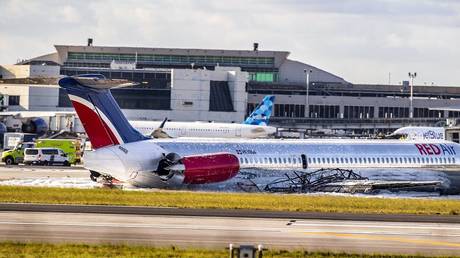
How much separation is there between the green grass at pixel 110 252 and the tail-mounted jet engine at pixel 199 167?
2526cm

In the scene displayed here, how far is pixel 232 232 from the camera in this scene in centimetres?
4031

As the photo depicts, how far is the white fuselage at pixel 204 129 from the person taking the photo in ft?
379

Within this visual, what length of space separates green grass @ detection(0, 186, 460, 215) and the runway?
18.2 feet

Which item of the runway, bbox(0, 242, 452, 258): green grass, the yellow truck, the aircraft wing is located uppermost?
the aircraft wing

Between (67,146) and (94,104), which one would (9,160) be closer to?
(67,146)

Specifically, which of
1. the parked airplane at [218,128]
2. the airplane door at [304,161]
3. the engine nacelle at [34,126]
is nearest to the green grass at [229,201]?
the airplane door at [304,161]

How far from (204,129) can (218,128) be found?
214 cm

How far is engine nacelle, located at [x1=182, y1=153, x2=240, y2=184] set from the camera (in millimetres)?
60938

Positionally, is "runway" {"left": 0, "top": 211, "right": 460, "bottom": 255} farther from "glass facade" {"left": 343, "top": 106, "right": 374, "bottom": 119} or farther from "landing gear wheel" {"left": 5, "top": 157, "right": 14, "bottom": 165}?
"glass facade" {"left": 343, "top": 106, "right": 374, "bottom": 119}

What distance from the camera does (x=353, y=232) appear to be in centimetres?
4184

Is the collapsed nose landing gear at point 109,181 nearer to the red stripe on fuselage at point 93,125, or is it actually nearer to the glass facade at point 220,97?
the red stripe on fuselage at point 93,125

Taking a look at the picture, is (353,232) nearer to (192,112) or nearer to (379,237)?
(379,237)

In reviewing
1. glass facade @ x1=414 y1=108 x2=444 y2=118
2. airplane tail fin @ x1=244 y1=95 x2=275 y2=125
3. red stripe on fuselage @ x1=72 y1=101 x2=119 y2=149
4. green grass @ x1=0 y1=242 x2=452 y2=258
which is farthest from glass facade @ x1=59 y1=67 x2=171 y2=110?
green grass @ x1=0 y1=242 x2=452 y2=258

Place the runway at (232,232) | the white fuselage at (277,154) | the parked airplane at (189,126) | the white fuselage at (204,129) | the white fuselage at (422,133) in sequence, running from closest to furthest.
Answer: the runway at (232,232) → the white fuselage at (277,154) → the white fuselage at (204,129) → the parked airplane at (189,126) → the white fuselage at (422,133)
